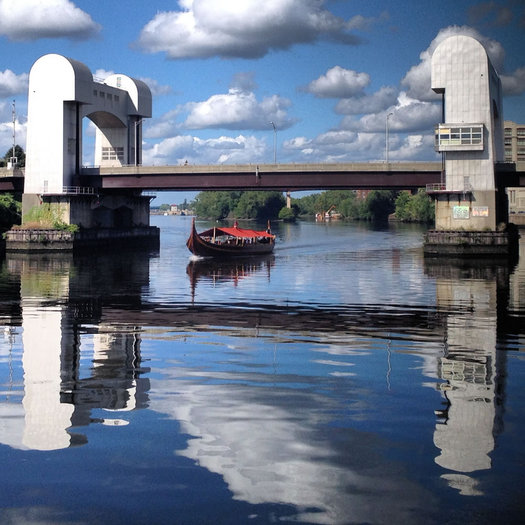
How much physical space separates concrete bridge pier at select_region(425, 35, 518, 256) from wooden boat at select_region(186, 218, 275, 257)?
21.9 m

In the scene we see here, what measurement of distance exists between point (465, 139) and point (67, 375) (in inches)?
2904

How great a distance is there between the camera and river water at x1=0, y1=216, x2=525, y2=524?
1284 centimetres

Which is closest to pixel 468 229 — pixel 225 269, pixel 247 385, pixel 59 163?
pixel 225 269

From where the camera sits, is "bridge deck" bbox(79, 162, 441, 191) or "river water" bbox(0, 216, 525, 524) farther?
"bridge deck" bbox(79, 162, 441, 191)

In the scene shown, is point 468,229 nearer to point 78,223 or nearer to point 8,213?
point 78,223

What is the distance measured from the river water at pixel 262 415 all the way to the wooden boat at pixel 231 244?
170 ft

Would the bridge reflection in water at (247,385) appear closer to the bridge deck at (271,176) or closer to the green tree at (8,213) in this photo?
the bridge deck at (271,176)

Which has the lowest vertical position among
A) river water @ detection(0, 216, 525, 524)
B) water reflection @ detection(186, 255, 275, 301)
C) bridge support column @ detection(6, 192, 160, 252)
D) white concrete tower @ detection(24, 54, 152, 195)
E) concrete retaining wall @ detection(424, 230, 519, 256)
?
river water @ detection(0, 216, 525, 524)

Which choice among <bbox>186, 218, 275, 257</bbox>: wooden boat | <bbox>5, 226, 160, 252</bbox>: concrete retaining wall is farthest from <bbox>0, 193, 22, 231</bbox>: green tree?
<bbox>186, 218, 275, 257</bbox>: wooden boat

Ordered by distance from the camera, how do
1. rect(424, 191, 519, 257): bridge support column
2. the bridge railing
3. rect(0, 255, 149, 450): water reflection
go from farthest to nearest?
the bridge railing → rect(424, 191, 519, 257): bridge support column → rect(0, 255, 149, 450): water reflection

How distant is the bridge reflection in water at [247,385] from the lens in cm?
1433

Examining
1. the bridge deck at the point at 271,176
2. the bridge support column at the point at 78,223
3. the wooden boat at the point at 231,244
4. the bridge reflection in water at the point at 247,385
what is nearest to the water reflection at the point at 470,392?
the bridge reflection in water at the point at 247,385

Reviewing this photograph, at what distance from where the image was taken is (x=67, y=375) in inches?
889

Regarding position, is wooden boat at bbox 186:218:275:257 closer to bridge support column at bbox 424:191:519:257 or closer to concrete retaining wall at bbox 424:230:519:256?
bridge support column at bbox 424:191:519:257
